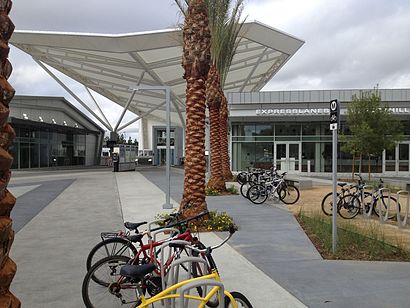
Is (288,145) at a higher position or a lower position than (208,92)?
lower

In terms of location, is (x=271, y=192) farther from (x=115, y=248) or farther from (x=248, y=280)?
(x=115, y=248)

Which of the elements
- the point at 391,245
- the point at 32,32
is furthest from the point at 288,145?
the point at 391,245

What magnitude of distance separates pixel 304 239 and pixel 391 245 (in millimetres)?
1597

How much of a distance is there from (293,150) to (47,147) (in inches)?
1151

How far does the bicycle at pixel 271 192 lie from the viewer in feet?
46.9

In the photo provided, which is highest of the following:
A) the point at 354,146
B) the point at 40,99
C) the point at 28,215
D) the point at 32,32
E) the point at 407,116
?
the point at 32,32

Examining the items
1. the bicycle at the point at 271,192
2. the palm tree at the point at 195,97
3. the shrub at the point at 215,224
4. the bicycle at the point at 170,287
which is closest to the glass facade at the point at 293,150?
the bicycle at the point at 271,192

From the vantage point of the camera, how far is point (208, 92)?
19.5m

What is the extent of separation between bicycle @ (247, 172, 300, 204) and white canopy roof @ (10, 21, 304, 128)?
1469 cm

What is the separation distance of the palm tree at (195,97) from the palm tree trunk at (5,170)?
787 cm

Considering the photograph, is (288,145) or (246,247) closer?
(246,247)

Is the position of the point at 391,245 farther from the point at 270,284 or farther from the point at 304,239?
the point at 270,284

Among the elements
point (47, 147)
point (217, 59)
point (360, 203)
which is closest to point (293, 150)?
point (217, 59)

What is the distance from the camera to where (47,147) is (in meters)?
48.7
